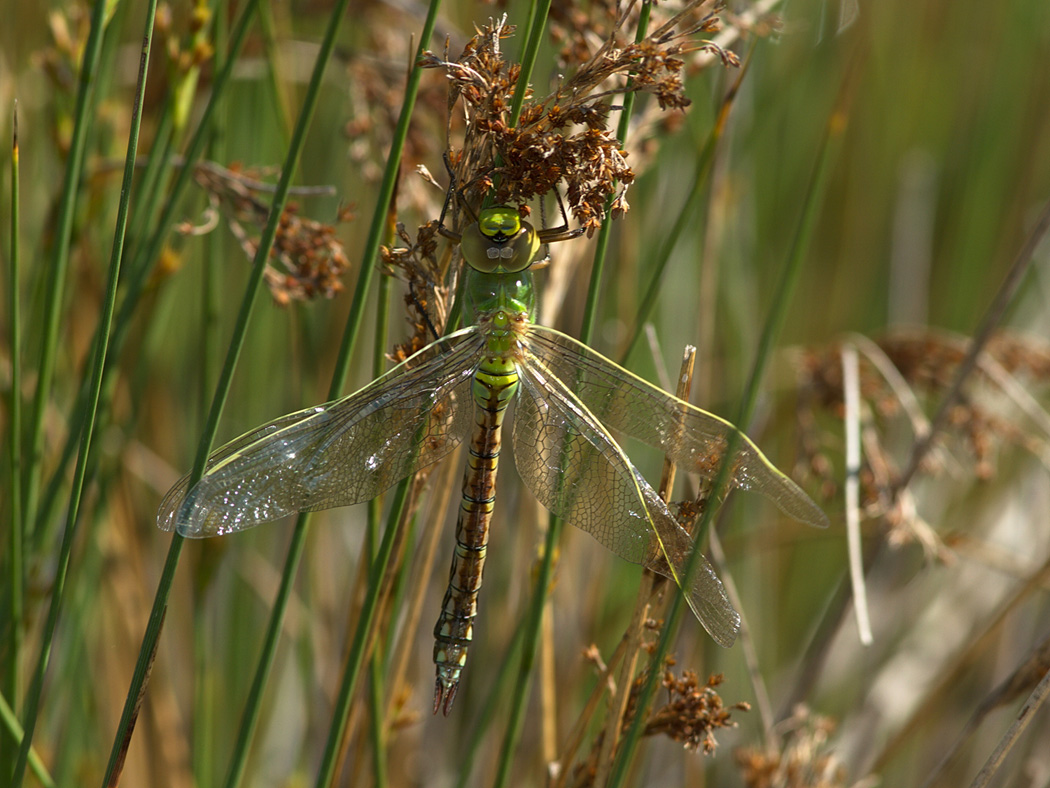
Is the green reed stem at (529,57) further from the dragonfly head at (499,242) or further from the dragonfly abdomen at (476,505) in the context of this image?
the dragonfly abdomen at (476,505)

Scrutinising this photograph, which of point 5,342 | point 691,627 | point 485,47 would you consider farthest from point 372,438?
point 5,342

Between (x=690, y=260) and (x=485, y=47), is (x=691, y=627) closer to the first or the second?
(x=690, y=260)

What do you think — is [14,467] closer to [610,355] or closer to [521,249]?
[521,249]

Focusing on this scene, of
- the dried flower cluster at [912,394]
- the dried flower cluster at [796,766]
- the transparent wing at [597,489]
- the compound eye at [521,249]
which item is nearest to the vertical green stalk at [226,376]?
the compound eye at [521,249]

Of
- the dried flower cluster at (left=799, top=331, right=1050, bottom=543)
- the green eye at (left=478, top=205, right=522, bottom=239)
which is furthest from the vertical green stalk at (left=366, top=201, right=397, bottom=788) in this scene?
the dried flower cluster at (left=799, top=331, right=1050, bottom=543)

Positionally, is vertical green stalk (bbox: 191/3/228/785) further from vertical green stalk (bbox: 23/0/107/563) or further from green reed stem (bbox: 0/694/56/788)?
green reed stem (bbox: 0/694/56/788)

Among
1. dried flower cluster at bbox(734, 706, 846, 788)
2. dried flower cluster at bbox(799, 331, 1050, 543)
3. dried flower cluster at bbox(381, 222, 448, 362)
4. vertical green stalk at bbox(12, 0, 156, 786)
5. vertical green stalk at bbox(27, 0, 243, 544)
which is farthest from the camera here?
dried flower cluster at bbox(799, 331, 1050, 543)

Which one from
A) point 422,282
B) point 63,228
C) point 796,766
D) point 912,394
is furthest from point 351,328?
point 912,394
